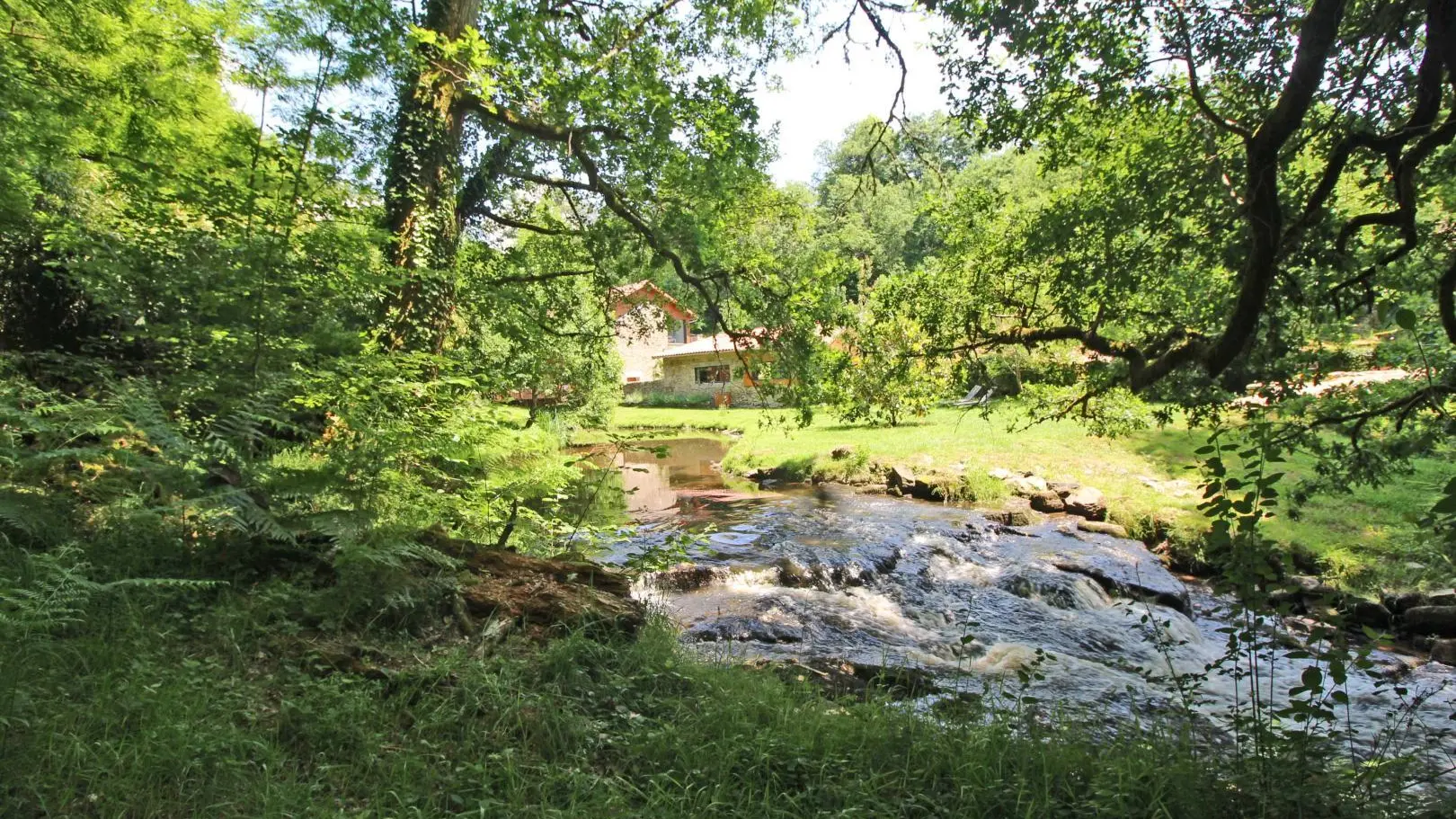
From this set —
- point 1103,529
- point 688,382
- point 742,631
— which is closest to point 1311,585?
point 1103,529

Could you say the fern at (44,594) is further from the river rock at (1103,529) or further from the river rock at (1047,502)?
the river rock at (1047,502)

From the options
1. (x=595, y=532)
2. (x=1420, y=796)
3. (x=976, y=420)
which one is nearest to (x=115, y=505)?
(x=595, y=532)

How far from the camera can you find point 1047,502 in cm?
1371

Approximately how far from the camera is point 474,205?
993 centimetres

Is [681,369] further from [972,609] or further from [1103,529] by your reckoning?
[972,609]

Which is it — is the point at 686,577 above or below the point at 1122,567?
above

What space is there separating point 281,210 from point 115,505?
239 centimetres

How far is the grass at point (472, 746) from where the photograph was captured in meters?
2.74

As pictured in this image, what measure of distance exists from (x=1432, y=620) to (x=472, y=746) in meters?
10.0

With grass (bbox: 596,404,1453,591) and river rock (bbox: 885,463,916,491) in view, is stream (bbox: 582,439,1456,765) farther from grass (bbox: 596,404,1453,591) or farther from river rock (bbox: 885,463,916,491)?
river rock (bbox: 885,463,916,491)

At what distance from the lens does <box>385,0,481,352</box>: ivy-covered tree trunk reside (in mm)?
7590

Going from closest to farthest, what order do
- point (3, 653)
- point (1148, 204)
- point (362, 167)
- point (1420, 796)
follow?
1. point (3, 653)
2. point (1420, 796)
3. point (1148, 204)
4. point (362, 167)

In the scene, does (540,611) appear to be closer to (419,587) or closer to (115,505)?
(419,587)

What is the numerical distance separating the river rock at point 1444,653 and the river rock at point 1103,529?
4.66m
